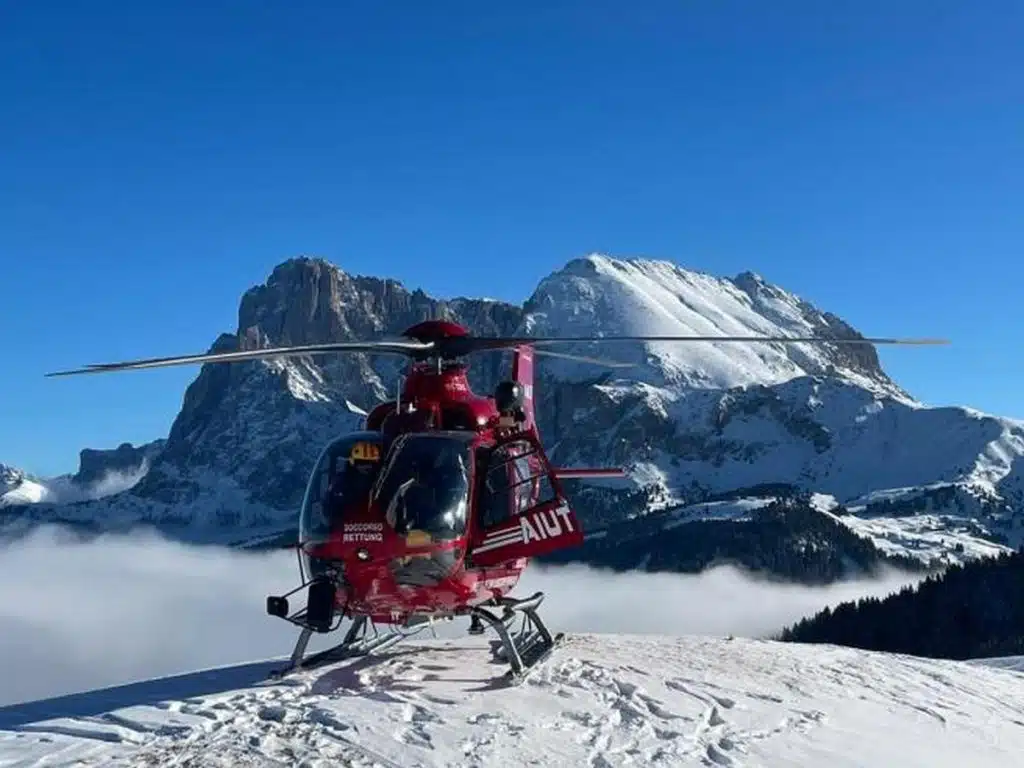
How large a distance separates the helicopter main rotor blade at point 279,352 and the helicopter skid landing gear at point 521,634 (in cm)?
454

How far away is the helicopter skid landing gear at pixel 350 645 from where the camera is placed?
17.3 metres

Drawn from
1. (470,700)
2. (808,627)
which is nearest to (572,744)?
(470,700)

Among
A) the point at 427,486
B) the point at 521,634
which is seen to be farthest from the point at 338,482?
the point at 521,634

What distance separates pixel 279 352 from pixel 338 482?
2.87m

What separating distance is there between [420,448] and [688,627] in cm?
18648

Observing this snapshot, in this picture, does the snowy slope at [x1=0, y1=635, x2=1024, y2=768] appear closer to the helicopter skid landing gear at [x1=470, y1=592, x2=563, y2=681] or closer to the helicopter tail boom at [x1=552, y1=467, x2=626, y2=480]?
the helicopter skid landing gear at [x1=470, y1=592, x2=563, y2=681]

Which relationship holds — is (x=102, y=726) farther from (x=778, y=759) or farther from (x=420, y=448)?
(x=778, y=759)

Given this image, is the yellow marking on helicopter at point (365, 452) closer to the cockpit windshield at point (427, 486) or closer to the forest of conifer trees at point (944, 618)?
the cockpit windshield at point (427, 486)

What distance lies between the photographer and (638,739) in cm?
1441

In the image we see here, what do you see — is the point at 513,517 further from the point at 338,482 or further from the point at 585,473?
the point at 585,473

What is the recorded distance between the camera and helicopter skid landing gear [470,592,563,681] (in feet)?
56.5

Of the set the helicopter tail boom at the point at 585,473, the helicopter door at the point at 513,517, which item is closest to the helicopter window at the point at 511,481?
the helicopter door at the point at 513,517

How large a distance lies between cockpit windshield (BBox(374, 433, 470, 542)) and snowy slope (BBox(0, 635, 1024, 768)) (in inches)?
93.4

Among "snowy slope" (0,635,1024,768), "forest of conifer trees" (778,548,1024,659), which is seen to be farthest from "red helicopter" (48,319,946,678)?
"forest of conifer trees" (778,548,1024,659)
